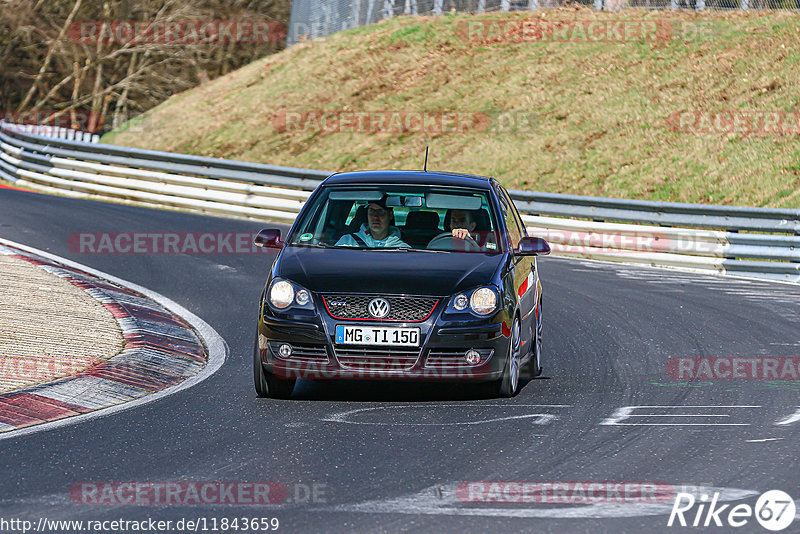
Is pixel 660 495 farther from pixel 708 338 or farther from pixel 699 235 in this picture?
pixel 699 235

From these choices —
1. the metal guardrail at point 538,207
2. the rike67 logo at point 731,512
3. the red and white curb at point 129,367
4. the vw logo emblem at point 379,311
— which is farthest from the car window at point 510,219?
the metal guardrail at point 538,207

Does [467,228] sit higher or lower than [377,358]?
higher

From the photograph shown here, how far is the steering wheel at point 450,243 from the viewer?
30.1 feet

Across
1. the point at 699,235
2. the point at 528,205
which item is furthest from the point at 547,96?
the point at 699,235

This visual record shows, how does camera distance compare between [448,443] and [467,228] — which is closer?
[448,443]

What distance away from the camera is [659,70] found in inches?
1192

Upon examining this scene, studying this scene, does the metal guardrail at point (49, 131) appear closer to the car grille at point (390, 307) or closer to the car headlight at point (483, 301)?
the car grille at point (390, 307)

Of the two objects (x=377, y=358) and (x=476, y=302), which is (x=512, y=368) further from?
(x=377, y=358)

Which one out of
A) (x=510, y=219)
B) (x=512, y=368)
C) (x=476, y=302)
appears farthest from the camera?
(x=510, y=219)

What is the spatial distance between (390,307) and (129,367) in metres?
2.37

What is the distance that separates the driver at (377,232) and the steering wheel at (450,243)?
0.71 feet

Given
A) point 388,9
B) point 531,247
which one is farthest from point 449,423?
point 388,9

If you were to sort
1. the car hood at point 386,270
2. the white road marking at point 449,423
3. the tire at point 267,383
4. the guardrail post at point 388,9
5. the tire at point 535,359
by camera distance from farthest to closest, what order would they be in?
the guardrail post at point 388,9 → the tire at point 535,359 → the tire at point 267,383 → the car hood at point 386,270 → the white road marking at point 449,423

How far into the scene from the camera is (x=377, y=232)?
931 cm
